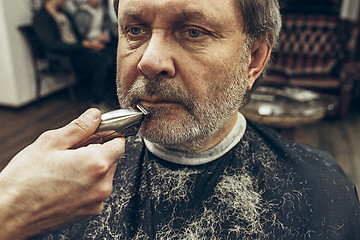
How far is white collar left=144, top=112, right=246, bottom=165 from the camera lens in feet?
3.59

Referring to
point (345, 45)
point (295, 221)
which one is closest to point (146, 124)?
point (295, 221)

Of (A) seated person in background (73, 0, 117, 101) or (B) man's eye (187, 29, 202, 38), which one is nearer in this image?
(B) man's eye (187, 29, 202, 38)

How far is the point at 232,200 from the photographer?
103 centimetres

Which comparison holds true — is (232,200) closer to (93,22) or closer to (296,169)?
(296,169)

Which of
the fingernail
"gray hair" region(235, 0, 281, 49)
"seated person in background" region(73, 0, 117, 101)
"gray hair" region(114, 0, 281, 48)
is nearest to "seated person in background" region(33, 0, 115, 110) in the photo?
"seated person in background" region(73, 0, 117, 101)

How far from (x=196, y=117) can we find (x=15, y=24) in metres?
4.12

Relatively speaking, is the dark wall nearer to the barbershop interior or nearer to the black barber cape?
the barbershop interior

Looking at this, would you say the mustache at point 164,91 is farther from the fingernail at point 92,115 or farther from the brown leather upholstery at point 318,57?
the brown leather upholstery at point 318,57

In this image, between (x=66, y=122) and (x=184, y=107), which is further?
(x=66, y=122)

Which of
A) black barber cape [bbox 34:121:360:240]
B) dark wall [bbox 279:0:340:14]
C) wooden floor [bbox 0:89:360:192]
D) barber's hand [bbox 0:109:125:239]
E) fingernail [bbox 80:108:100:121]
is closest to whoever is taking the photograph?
barber's hand [bbox 0:109:125:239]

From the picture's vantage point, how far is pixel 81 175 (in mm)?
646

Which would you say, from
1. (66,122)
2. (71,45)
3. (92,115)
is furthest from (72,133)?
(71,45)

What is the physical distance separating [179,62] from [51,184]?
48 centimetres

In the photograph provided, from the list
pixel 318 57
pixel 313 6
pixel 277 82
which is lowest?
pixel 277 82
